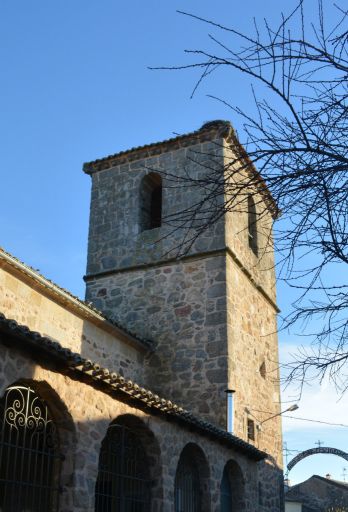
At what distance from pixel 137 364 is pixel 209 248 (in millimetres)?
2749

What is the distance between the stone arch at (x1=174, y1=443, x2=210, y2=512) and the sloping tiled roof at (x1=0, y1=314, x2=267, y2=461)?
0.38 metres

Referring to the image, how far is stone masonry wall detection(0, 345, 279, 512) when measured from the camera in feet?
21.2

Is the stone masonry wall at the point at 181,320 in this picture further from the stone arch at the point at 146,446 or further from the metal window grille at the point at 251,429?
the stone arch at the point at 146,446

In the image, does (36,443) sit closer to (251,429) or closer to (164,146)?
(251,429)

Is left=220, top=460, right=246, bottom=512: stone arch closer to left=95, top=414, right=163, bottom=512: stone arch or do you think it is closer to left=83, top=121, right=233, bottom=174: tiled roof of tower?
left=95, top=414, right=163, bottom=512: stone arch

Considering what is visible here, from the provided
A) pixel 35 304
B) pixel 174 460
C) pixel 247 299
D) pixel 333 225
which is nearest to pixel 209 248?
pixel 247 299

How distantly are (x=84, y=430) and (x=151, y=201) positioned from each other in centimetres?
909

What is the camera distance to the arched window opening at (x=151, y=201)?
15123 millimetres

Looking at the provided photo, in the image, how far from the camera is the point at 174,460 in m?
8.71

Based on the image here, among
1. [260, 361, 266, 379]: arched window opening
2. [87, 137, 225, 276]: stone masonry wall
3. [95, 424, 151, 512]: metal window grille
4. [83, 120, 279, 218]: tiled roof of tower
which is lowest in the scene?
[95, 424, 151, 512]: metal window grille

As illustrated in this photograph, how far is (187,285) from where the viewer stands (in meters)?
13.6

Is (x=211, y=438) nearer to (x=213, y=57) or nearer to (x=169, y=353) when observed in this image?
(x=169, y=353)

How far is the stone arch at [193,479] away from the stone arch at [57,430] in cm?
280

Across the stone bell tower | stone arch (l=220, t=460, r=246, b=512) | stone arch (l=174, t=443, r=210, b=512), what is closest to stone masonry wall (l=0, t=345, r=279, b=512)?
stone arch (l=174, t=443, r=210, b=512)
